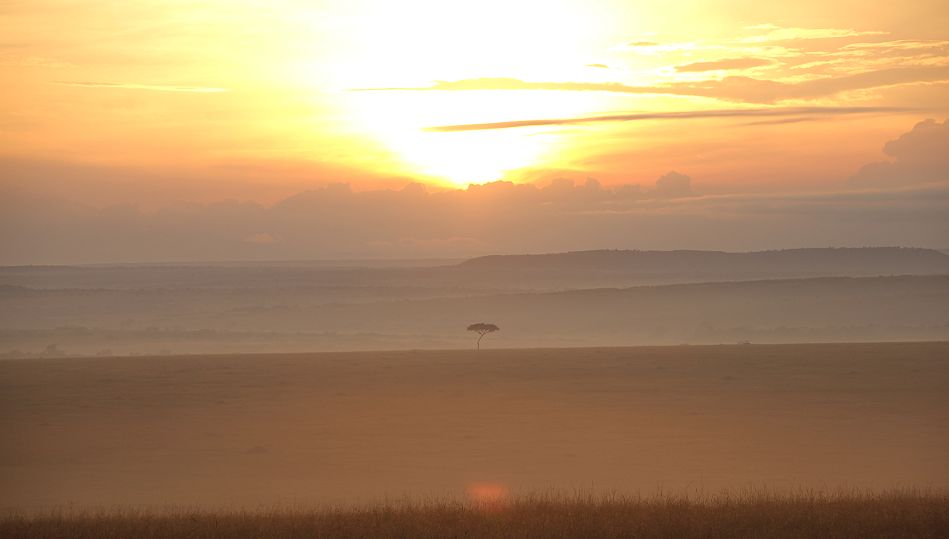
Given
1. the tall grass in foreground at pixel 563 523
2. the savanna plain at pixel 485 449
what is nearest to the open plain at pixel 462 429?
the savanna plain at pixel 485 449

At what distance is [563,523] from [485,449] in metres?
10.6

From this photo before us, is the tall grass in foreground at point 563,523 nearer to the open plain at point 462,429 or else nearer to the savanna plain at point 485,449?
the savanna plain at point 485,449

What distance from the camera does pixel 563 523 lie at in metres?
11.6

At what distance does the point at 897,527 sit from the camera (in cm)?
1131

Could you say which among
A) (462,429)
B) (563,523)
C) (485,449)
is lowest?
(563,523)

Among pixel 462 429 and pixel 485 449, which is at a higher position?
pixel 462 429

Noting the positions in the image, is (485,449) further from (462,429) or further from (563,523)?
(563,523)

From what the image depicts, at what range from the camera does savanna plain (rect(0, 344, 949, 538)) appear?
11977mm

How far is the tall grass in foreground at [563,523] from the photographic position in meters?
11.3

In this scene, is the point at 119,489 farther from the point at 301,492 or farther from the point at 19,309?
the point at 19,309

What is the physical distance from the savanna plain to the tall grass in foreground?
0.13 feet

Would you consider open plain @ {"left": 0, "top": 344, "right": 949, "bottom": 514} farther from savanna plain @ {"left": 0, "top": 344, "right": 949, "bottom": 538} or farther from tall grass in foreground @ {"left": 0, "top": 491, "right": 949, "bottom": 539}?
tall grass in foreground @ {"left": 0, "top": 491, "right": 949, "bottom": 539}

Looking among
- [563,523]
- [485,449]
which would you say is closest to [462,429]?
[485,449]

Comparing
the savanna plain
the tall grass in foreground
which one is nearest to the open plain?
the savanna plain
